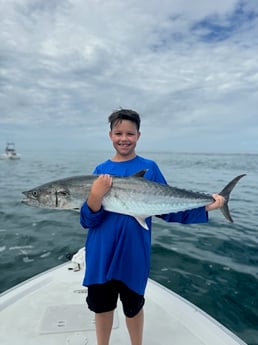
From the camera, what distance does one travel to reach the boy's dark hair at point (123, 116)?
2549 mm

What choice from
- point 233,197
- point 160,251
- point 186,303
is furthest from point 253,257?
point 233,197

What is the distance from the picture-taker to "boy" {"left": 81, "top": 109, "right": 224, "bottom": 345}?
238 cm

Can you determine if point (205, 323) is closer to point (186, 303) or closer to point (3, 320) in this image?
point (186, 303)

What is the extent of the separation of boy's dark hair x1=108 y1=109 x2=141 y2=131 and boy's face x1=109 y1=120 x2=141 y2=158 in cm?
3

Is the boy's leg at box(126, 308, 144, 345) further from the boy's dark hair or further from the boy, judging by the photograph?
the boy's dark hair

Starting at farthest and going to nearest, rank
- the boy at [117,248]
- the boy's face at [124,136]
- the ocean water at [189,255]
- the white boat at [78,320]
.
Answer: the ocean water at [189,255], the white boat at [78,320], the boy's face at [124,136], the boy at [117,248]

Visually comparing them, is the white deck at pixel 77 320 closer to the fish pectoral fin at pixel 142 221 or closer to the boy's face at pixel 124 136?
the fish pectoral fin at pixel 142 221

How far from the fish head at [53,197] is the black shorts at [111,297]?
27.5 inches

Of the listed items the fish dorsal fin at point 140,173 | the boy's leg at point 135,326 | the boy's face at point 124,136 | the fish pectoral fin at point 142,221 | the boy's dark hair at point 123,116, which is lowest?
the boy's leg at point 135,326

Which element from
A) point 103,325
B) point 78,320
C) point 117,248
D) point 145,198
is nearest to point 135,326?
point 103,325

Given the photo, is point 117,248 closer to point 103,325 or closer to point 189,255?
point 103,325

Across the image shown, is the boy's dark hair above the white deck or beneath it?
above

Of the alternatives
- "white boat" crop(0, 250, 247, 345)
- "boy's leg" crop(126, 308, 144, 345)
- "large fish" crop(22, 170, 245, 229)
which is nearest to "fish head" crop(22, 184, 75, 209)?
"large fish" crop(22, 170, 245, 229)

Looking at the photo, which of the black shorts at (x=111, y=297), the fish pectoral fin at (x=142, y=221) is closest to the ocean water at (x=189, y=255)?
the black shorts at (x=111, y=297)
